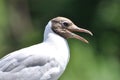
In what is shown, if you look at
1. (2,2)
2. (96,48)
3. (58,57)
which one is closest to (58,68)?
(58,57)

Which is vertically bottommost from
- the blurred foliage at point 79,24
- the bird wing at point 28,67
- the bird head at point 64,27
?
the blurred foliage at point 79,24

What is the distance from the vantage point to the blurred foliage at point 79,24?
10.7 m

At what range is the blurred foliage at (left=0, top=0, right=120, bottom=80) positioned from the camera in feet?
35.1

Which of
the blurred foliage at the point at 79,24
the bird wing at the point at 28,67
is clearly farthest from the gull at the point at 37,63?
the blurred foliage at the point at 79,24

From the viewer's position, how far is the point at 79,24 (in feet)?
39.2

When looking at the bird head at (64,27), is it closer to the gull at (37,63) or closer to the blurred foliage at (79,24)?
the gull at (37,63)

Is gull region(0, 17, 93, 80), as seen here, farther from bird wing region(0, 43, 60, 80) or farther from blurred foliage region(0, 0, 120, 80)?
blurred foliage region(0, 0, 120, 80)

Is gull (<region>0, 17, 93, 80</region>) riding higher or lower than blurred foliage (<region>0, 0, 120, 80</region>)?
higher

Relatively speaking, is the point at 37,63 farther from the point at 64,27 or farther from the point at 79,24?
the point at 79,24

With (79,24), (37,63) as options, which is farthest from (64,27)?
(79,24)

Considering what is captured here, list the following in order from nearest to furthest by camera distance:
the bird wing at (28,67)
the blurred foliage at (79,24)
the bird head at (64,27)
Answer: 1. the bird wing at (28,67)
2. the bird head at (64,27)
3. the blurred foliage at (79,24)

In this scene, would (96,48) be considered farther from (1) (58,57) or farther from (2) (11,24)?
(1) (58,57)

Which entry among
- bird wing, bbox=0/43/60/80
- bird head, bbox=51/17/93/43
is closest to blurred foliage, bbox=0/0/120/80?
bird head, bbox=51/17/93/43

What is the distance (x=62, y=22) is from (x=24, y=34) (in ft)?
17.1
